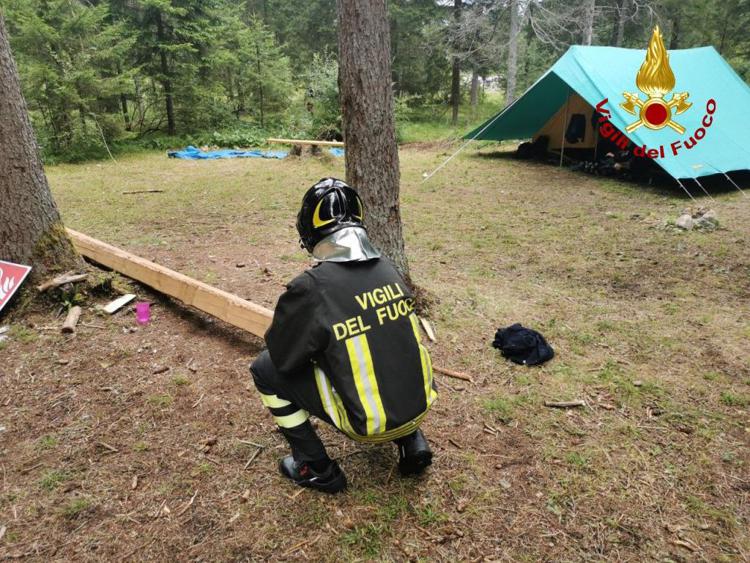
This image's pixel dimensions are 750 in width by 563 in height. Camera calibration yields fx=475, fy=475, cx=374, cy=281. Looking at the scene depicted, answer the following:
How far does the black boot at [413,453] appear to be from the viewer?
2279 mm

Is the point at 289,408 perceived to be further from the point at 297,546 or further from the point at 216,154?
the point at 216,154

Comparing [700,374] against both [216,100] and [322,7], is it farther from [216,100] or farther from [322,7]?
[322,7]

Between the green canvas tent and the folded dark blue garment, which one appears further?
the green canvas tent

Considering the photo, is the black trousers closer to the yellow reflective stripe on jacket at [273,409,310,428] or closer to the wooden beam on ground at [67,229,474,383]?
the yellow reflective stripe on jacket at [273,409,310,428]

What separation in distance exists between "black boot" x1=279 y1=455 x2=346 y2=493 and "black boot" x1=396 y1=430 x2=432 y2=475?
307 millimetres

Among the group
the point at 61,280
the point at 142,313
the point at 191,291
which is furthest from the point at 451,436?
the point at 61,280

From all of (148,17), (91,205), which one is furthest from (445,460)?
(148,17)

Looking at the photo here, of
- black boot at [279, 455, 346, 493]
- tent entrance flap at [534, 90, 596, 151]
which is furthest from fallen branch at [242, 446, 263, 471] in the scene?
tent entrance flap at [534, 90, 596, 151]

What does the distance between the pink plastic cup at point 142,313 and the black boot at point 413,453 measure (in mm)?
2530

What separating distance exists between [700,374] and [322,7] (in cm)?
2518

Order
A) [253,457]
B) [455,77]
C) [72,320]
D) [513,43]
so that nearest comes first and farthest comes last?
1. [253,457]
2. [72,320]
3. [513,43]
4. [455,77]

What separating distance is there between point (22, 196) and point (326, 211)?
9.87 feet

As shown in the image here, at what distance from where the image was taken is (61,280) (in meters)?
3.83

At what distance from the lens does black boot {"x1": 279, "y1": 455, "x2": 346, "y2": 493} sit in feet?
7.35
